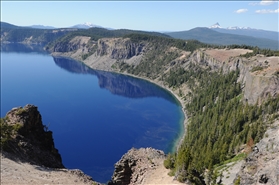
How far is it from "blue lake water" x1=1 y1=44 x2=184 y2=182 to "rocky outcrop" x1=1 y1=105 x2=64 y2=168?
26347mm

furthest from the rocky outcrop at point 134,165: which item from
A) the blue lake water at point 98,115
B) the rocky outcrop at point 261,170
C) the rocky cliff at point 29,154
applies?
the blue lake water at point 98,115

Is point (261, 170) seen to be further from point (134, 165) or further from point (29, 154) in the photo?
point (29, 154)

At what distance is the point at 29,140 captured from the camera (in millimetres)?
40281

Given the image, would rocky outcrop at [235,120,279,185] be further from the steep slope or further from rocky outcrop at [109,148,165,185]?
rocky outcrop at [109,148,165,185]

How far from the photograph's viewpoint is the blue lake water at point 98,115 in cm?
8112

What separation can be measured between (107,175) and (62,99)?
7725 cm

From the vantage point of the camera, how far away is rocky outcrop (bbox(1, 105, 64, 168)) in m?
37.1

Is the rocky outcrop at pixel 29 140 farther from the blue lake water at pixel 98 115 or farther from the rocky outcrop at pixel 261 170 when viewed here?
the rocky outcrop at pixel 261 170

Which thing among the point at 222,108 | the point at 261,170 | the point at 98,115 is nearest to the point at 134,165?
the point at 261,170

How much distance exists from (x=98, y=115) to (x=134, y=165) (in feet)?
272

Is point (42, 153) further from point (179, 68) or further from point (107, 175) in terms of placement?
point (179, 68)

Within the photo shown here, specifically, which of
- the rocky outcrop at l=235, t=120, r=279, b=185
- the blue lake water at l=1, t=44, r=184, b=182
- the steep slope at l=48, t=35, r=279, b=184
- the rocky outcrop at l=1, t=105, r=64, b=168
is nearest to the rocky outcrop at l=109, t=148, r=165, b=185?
the steep slope at l=48, t=35, r=279, b=184

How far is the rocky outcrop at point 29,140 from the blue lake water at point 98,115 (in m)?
26.3

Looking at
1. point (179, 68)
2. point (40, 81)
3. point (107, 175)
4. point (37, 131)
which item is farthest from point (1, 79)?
point (37, 131)
